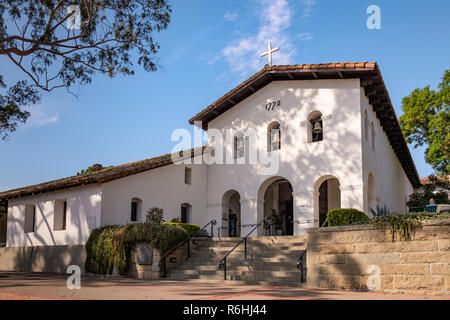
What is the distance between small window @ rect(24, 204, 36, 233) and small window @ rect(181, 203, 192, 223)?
7.33 meters

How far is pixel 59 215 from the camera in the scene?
1952 cm

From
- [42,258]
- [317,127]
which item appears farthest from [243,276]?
[42,258]

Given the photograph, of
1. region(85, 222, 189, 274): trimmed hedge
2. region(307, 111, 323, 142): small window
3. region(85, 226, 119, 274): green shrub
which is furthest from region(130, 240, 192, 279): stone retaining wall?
region(307, 111, 323, 142): small window

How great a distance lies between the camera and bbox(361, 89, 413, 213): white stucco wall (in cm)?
1784

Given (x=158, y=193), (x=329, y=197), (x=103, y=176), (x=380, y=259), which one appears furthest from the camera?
(x=329, y=197)

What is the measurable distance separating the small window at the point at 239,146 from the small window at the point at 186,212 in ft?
10.4

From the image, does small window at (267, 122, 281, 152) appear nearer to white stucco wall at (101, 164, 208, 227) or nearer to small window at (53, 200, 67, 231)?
white stucco wall at (101, 164, 208, 227)

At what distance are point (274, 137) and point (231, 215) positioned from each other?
465cm

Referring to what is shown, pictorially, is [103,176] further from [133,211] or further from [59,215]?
[59,215]

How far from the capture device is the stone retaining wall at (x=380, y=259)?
377 inches
